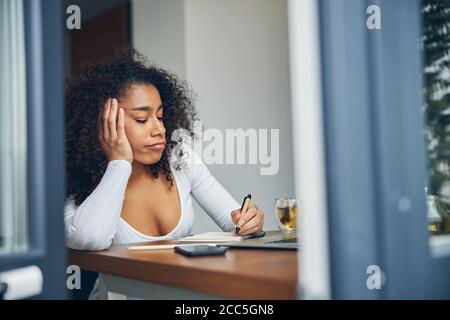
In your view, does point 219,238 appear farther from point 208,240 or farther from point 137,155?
point 137,155

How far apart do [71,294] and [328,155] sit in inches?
51.2

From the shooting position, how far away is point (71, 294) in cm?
194

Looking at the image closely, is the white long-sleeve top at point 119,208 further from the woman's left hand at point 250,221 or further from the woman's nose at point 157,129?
the woman's left hand at point 250,221

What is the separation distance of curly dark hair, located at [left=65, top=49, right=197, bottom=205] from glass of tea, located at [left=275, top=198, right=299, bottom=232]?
66 cm

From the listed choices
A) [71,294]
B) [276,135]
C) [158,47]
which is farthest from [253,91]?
[71,294]

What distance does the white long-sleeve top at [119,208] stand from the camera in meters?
1.70

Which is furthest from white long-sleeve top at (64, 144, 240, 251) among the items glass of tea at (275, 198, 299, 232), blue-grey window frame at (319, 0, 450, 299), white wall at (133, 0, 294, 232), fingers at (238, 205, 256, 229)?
blue-grey window frame at (319, 0, 450, 299)

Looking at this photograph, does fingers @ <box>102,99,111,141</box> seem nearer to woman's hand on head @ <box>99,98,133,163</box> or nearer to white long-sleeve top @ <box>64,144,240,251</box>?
woman's hand on head @ <box>99,98,133,163</box>

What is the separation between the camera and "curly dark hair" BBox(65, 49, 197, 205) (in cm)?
217

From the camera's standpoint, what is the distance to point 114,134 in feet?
6.66

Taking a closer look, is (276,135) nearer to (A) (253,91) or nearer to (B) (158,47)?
(A) (253,91)

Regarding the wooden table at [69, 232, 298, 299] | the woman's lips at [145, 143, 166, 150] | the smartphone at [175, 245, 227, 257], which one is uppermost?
the woman's lips at [145, 143, 166, 150]

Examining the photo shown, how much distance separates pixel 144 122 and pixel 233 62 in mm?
1210

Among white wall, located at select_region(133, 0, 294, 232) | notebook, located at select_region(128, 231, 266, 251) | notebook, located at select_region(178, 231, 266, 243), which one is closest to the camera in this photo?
notebook, located at select_region(128, 231, 266, 251)
